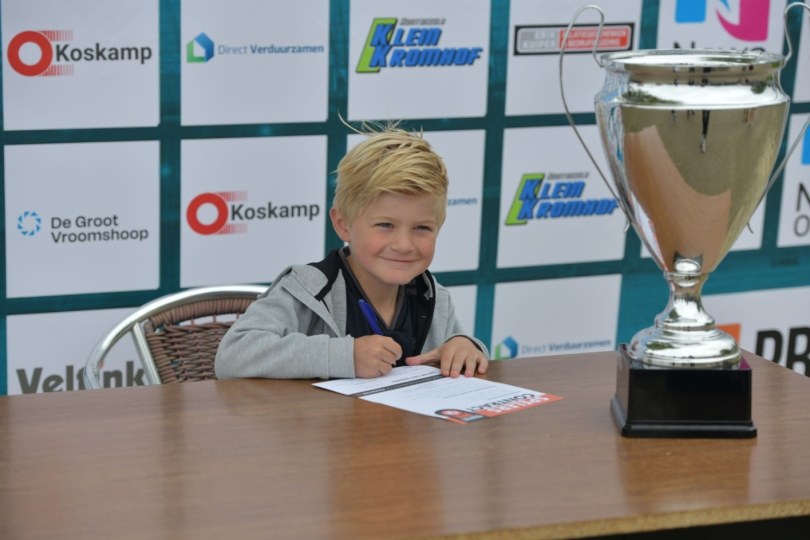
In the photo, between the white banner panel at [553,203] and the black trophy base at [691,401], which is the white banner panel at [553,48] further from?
the black trophy base at [691,401]

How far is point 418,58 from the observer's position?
3.46 meters

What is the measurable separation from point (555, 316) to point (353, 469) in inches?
90.8

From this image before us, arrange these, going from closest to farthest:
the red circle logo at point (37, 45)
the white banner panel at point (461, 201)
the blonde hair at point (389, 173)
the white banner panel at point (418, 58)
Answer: the blonde hair at point (389, 173)
the red circle logo at point (37, 45)
the white banner panel at point (418, 58)
the white banner panel at point (461, 201)

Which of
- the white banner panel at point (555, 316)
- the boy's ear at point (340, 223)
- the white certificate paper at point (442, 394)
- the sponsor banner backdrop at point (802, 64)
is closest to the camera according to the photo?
the white certificate paper at point (442, 394)

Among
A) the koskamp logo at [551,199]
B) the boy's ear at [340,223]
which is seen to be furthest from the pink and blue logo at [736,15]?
the boy's ear at [340,223]

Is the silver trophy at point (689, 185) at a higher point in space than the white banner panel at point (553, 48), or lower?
lower

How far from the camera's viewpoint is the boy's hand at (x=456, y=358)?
2.03 metres

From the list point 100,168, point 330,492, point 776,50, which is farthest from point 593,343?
point 330,492

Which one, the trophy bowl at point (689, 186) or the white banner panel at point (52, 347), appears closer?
the trophy bowl at point (689, 186)

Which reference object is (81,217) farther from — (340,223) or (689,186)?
(689,186)

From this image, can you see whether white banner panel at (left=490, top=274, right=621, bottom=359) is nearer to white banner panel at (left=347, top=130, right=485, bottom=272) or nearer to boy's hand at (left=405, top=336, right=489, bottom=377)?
white banner panel at (left=347, top=130, right=485, bottom=272)

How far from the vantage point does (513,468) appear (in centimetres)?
156

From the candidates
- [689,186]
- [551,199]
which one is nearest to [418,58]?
[551,199]

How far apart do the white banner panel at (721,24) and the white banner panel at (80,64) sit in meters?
1.61
